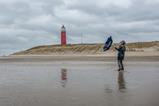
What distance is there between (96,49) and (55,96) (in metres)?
62.4

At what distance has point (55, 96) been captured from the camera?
13.2 meters

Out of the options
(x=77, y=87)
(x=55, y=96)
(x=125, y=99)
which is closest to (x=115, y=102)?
(x=125, y=99)

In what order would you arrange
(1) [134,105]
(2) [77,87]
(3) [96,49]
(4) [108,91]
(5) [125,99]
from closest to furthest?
(1) [134,105] < (5) [125,99] < (4) [108,91] < (2) [77,87] < (3) [96,49]

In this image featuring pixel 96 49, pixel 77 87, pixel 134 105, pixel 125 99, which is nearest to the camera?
pixel 134 105

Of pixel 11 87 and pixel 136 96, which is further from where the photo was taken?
pixel 11 87

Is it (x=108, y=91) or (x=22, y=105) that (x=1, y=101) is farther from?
(x=108, y=91)

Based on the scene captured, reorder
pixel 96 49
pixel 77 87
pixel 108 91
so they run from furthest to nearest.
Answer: pixel 96 49 < pixel 77 87 < pixel 108 91

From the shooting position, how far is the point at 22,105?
11312 mm

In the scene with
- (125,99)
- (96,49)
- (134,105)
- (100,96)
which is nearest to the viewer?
(134,105)

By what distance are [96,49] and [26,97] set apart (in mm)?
62626

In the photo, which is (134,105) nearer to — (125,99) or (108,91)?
(125,99)

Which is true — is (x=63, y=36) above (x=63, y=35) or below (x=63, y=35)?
below

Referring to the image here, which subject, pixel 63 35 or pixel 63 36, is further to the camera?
pixel 63 36

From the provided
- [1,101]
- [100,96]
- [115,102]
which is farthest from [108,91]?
[1,101]
